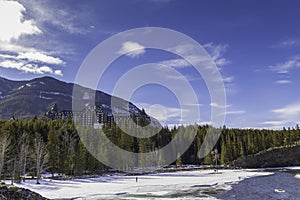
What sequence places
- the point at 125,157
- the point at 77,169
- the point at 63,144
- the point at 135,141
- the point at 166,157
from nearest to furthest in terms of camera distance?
the point at 77,169 → the point at 63,144 → the point at 125,157 → the point at 135,141 → the point at 166,157

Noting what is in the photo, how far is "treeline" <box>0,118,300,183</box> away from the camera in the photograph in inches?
2349

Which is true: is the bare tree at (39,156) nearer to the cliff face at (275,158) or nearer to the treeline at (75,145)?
the treeline at (75,145)

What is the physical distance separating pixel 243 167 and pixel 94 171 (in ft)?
163

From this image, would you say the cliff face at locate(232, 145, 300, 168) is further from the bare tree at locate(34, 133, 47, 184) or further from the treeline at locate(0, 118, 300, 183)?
the bare tree at locate(34, 133, 47, 184)

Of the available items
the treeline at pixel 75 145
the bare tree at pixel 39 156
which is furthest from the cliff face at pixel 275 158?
the bare tree at pixel 39 156

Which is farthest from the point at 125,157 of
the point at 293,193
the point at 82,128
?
the point at 293,193


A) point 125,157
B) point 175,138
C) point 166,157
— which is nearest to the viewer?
point 125,157

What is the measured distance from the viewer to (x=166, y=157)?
106m

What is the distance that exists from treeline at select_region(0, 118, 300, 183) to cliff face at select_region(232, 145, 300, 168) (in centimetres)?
530

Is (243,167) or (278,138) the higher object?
(278,138)

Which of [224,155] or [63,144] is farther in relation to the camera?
[224,155]

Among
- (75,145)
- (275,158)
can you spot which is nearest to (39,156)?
(75,145)

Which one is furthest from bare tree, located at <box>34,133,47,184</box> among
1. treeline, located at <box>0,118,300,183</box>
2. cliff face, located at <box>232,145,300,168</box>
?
cliff face, located at <box>232,145,300,168</box>

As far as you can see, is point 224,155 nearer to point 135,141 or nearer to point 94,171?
point 135,141
